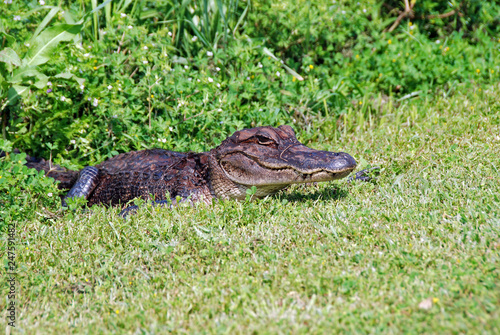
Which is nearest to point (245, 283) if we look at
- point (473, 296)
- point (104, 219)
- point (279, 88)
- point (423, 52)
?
point (473, 296)

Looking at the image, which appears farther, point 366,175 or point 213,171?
point 366,175

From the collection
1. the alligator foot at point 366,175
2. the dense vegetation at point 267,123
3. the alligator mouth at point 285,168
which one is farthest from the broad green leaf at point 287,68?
the alligator mouth at point 285,168

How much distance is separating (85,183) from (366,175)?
2.71m

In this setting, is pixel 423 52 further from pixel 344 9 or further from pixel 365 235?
pixel 365 235

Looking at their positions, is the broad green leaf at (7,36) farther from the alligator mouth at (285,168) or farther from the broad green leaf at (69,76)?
the alligator mouth at (285,168)

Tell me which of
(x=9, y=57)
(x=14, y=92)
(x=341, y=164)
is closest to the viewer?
(x=341, y=164)

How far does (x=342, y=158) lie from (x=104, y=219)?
186 centimetres

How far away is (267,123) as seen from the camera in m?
5.66

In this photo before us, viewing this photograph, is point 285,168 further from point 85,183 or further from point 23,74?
point 23,74

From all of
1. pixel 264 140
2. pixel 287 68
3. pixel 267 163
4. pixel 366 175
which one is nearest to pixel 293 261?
pixel 267 163

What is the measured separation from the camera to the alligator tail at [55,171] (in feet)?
16.8

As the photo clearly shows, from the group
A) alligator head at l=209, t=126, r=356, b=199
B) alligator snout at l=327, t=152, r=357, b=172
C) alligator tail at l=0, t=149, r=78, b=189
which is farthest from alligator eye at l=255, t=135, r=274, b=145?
alligator tail at l=0, t=149, r=78, b=189

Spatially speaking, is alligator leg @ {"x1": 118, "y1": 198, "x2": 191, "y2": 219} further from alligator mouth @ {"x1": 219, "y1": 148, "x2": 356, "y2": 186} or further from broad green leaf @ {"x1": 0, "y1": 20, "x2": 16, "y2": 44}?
broad green leaf @ {"x1": 0, "y1": 20, "x2": 16, "y2": 44}

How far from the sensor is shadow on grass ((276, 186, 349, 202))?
13.4 feet
